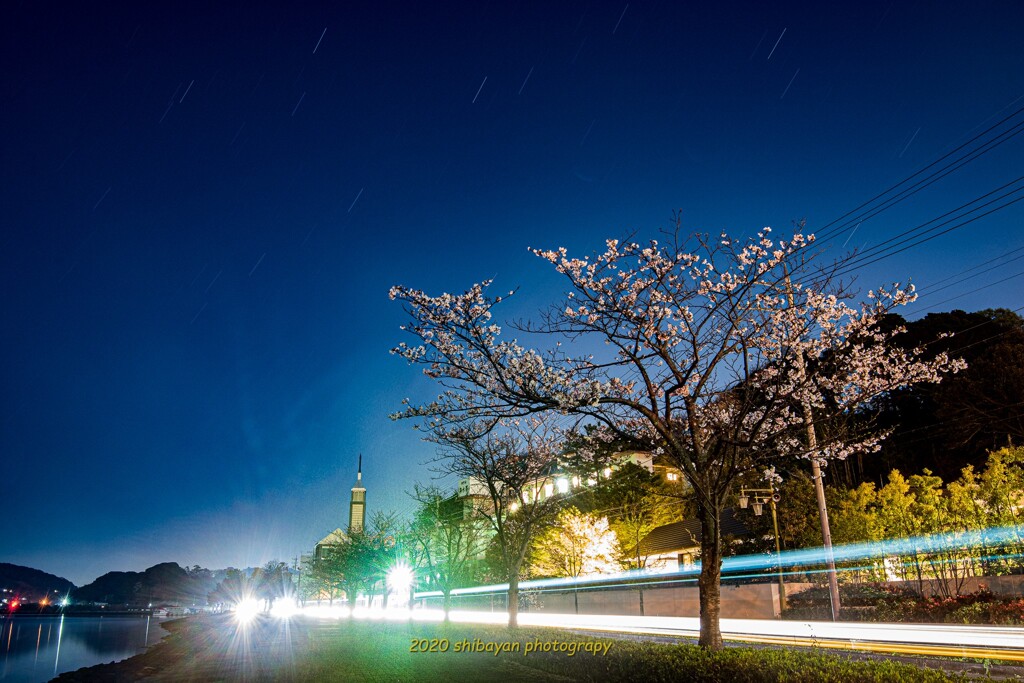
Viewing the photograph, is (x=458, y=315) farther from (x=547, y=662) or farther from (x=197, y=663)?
(x=197, y=663)

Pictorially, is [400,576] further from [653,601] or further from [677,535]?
[653,601]

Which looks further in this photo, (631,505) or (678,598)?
(631,505)

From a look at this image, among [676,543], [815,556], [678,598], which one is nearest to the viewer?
[815,556]

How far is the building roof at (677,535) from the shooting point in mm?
46969

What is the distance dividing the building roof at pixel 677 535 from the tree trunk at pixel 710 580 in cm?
3459

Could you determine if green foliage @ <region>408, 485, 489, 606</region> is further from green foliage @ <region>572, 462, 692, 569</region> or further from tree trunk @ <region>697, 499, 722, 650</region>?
tree trunk @ <region>697, 499, 722, 650</region>

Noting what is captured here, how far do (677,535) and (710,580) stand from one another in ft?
131

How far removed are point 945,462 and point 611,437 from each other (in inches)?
1857

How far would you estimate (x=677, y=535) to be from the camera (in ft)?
163

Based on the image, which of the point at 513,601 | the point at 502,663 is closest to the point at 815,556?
the point at 513,601

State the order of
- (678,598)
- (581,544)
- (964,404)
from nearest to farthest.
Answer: (678,598)
(581,544)
(964,404)

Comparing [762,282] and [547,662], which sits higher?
[762,282]

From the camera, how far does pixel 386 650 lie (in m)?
23.1

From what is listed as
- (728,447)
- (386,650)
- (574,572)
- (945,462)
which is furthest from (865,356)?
(945,462)
